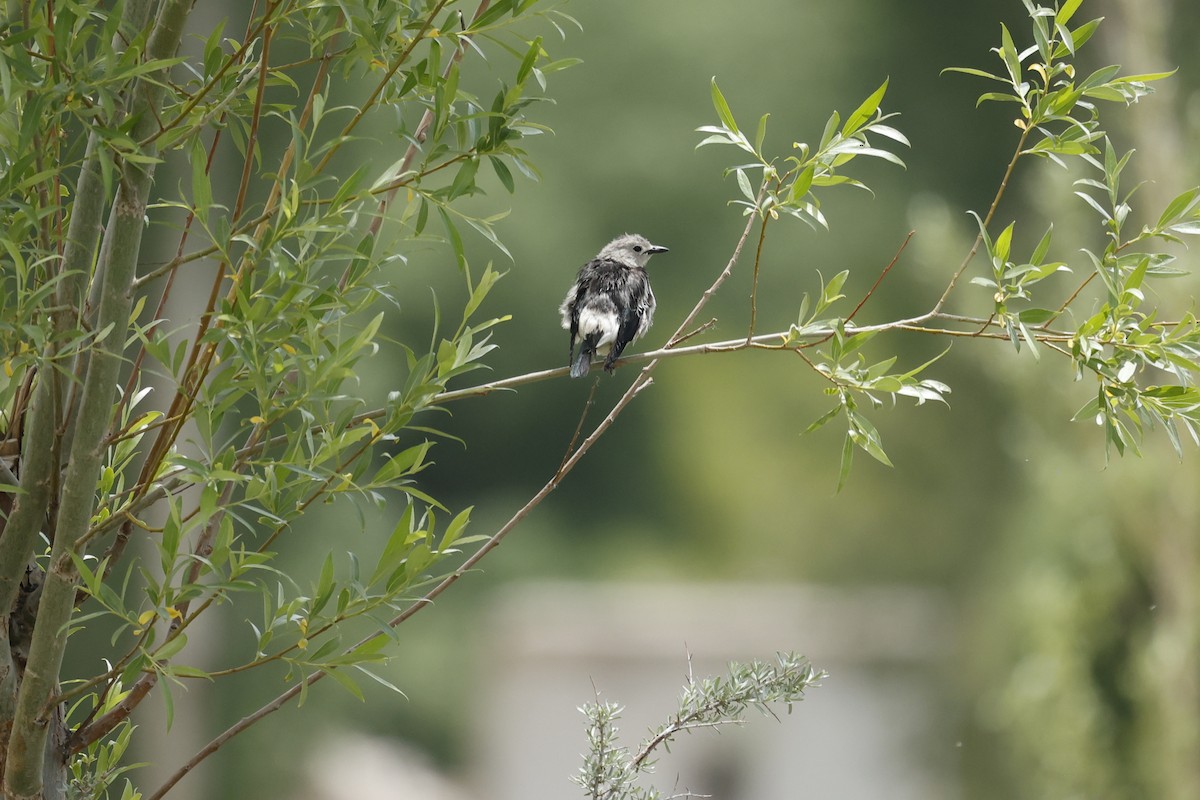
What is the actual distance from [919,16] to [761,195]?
13.3 m

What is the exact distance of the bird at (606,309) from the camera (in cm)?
224

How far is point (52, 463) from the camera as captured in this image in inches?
45.0

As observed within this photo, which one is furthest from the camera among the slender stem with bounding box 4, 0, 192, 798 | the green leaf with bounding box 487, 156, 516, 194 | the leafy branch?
the leafy branch

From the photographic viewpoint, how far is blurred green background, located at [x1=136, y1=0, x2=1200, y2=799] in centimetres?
410

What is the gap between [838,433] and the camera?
411 inches

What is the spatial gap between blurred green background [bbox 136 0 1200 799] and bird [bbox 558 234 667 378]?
209cm

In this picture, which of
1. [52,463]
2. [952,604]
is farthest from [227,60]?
[952,604]

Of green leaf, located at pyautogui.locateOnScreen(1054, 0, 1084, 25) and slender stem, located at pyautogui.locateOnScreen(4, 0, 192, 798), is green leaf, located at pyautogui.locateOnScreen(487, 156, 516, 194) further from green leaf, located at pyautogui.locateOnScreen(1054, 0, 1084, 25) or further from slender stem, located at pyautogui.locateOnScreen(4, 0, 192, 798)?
green leaf, located at pyautogui.locateOnScreen(1054, 0, 1084, 25)

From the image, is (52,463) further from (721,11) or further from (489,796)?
(721,11)

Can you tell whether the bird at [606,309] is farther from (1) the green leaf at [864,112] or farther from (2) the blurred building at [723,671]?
(2) the blurred building at [723,671]

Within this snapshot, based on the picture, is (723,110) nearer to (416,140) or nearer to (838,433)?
(416,140)

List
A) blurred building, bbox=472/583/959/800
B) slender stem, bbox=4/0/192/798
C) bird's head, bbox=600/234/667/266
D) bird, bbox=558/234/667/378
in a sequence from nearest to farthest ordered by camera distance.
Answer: slender stem, bbox=4/0/192/798
bird, bbox=558/234/667/378
bird's head, bbox=600/234/667/266
blurred building, bbox=472/583/959/800

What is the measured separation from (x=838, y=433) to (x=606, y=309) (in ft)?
27.5

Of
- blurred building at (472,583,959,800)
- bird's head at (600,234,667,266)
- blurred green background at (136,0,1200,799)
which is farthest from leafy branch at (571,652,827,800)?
blurred building at (472,583,959,800)
